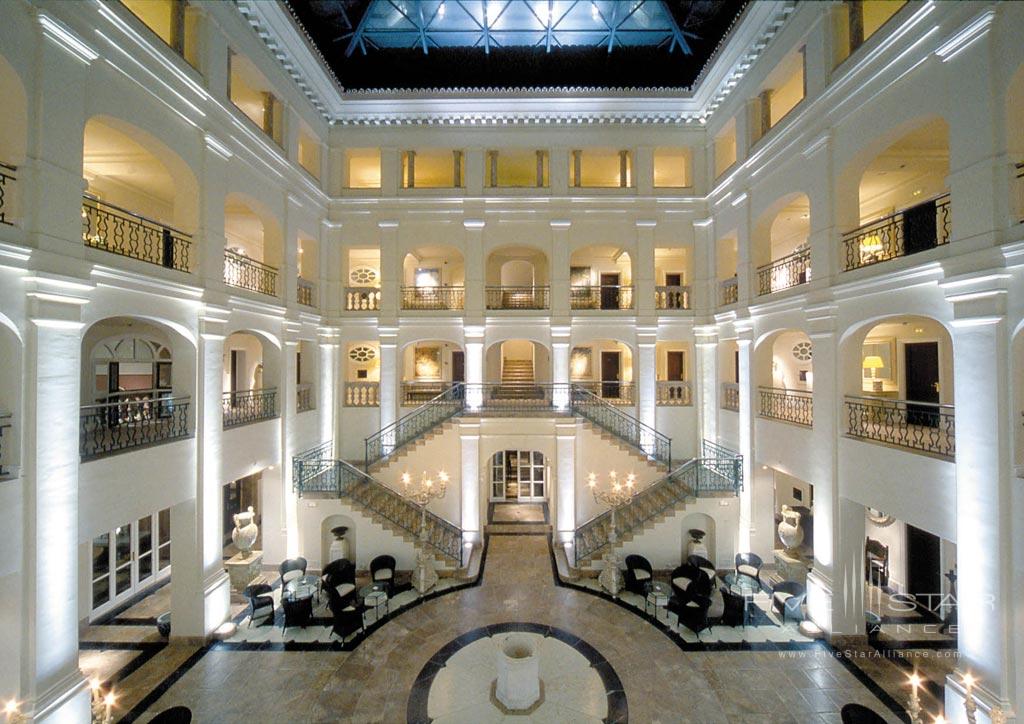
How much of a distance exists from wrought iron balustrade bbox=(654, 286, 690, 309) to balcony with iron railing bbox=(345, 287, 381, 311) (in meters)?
9.28

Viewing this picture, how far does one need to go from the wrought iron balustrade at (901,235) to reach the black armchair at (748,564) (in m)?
7.12

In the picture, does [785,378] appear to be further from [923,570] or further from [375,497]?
[375,497]

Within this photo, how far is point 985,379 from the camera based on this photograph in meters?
5.75

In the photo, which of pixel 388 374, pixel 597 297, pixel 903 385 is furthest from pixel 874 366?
pixel 388 374

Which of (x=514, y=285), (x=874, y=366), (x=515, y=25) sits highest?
(x=515, y=25)

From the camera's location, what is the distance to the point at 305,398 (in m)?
12.9

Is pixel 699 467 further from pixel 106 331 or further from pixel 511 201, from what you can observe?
pixel 106 331

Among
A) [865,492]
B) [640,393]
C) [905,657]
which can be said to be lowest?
[905,657]

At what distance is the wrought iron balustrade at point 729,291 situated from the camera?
40.4 feet

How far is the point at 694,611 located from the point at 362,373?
13.5 meters

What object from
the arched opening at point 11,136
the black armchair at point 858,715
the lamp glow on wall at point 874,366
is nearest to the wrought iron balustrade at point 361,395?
the arched opening at point 11,136

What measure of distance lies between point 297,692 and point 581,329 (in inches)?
436

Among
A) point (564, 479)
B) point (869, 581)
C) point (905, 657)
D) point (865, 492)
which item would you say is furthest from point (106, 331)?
point (869, 581)

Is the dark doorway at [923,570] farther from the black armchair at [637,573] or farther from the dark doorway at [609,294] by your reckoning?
the dark doorway at [609,294]
